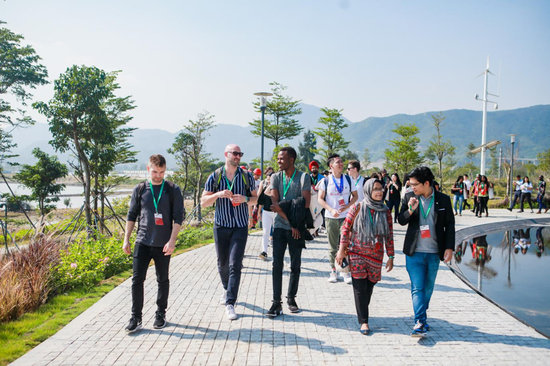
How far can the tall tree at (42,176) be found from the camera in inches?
1280

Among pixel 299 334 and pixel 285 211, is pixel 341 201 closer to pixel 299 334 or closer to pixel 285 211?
pixel 285 211

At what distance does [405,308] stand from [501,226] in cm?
1270

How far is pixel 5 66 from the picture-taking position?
27.2m

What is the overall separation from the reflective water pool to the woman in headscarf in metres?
2.32

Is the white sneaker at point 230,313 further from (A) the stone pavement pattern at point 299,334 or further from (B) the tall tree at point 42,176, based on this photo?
(B) the tall tree at point 42,176

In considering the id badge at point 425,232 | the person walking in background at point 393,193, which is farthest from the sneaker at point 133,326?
the person walking in background at point 393,193

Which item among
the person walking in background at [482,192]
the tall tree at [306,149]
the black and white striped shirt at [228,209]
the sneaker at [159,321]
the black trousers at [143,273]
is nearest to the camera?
the black trousers at [143,273]

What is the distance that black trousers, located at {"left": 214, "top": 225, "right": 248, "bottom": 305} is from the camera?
189 inches

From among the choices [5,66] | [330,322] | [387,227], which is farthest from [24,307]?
[5,66]

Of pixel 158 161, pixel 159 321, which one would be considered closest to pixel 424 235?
pixel 158 161

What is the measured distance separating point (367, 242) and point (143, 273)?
2.50m

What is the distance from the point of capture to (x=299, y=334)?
4.31 meters

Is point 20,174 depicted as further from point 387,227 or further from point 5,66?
point 387,227

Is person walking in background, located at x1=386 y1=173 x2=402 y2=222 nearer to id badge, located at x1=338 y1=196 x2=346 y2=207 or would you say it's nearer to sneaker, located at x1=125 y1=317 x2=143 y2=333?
id badge, located at x1=338 y1=196 x2=346 y2=207
